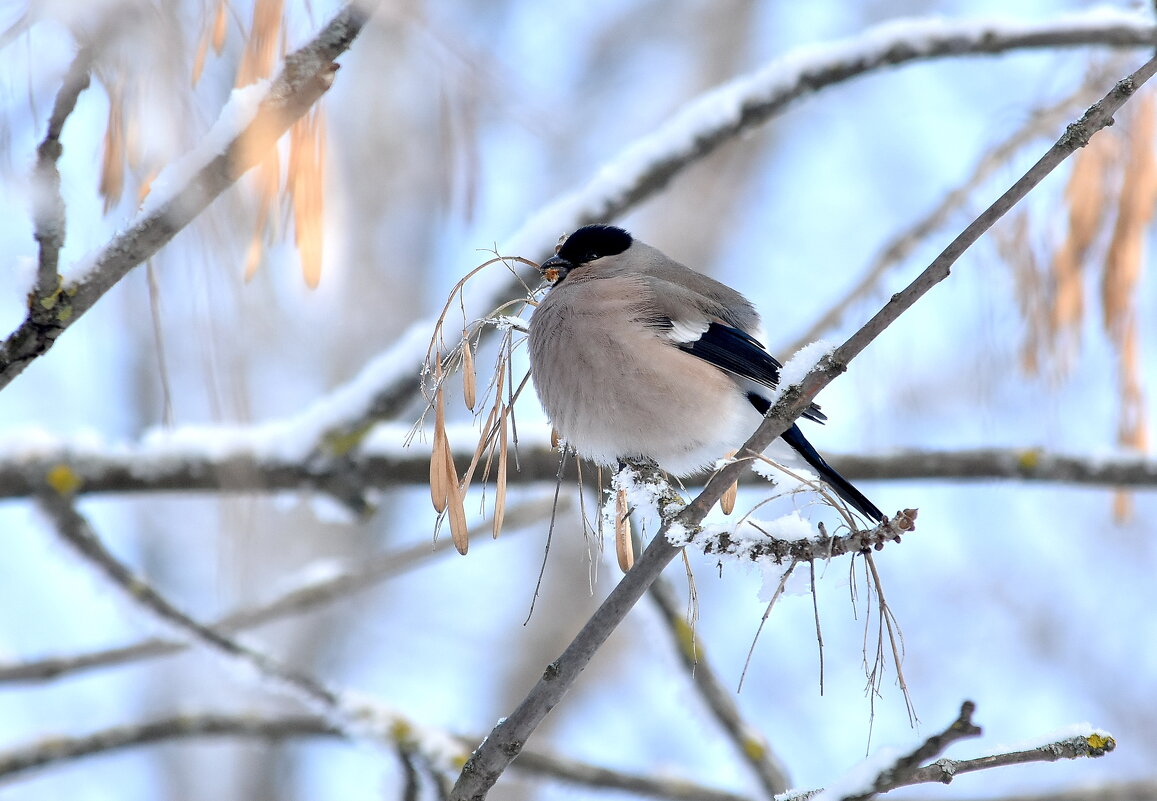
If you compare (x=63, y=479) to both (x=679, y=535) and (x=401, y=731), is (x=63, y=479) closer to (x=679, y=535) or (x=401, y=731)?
(x=401, y=731)

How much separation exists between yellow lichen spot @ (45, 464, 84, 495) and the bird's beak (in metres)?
1.31

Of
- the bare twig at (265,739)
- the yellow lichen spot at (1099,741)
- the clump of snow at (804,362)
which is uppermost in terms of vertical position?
the bare twig at (265,739)

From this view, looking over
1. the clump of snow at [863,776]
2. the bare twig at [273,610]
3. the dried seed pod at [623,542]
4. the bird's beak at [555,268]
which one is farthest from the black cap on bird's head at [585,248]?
the clump of snow at [863,776]

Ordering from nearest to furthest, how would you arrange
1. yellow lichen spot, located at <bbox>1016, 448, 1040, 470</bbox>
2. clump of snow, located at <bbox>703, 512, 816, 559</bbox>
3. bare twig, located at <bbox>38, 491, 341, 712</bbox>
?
clump of snow, located at <bbox>703, 512, 816, 559</bbox> → bare twig, located at <bbox>38, 491, 341, 712</bbox> → yellow lichen spot, located at <bbox>1016, 448, 1040, 470</bbox>

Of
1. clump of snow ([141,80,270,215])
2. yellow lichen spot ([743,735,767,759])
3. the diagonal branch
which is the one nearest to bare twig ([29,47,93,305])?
the diagonal branch

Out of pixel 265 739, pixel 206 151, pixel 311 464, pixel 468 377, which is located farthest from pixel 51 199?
pixel 265 739

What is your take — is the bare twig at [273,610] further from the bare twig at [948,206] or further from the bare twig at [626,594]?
the bare twig at [626,594]

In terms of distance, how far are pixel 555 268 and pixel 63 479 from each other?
1.36m

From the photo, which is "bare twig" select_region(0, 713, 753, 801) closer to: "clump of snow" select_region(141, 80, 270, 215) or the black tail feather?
the black tail feather

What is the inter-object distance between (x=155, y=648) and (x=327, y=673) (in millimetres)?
5135

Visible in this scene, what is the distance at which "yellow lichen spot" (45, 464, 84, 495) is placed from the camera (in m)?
2.71

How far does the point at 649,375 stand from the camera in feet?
7.68

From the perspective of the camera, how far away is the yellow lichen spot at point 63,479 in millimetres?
2706

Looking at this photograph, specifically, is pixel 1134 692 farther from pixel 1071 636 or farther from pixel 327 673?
pixel 327 673
